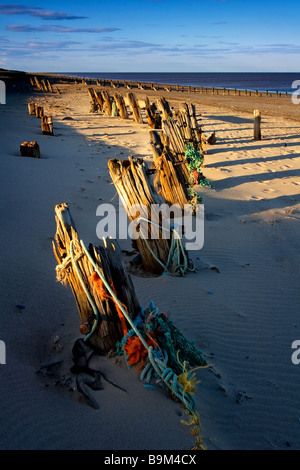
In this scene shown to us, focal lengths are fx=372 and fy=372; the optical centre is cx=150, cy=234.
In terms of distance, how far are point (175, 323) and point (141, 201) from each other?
1.68m

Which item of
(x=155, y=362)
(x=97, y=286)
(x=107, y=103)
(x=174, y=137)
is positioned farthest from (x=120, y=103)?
(x=155, y=362)

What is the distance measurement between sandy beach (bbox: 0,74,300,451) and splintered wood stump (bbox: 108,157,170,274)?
0.45m

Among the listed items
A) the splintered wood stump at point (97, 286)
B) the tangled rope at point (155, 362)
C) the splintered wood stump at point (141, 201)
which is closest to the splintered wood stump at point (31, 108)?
the splintered wood stump at point (141, 201)

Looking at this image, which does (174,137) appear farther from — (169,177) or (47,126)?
(47,126)

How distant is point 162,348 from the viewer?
9.76ft

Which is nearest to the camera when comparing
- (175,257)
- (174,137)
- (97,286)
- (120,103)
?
(97,286)

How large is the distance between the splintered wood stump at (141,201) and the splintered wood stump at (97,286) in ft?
5.65

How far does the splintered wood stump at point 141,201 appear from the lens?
480cm

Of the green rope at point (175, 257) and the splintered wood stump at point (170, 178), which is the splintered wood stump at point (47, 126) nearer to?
the splintered wood stump at point (170, 178)

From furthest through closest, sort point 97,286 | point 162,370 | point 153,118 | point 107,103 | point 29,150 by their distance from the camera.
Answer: point 107,103 → point 153,118 → point 29,150 → point 97,286 → point 162,370

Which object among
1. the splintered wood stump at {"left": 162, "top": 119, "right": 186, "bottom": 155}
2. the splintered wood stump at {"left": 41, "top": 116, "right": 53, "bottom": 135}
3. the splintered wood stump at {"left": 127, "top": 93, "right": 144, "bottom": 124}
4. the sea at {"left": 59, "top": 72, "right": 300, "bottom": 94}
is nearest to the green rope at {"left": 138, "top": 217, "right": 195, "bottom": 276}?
the splintered wood stump at {"left": 162, "top": 119, "right": 186, "bottom": 155}

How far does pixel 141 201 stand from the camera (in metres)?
4.88
